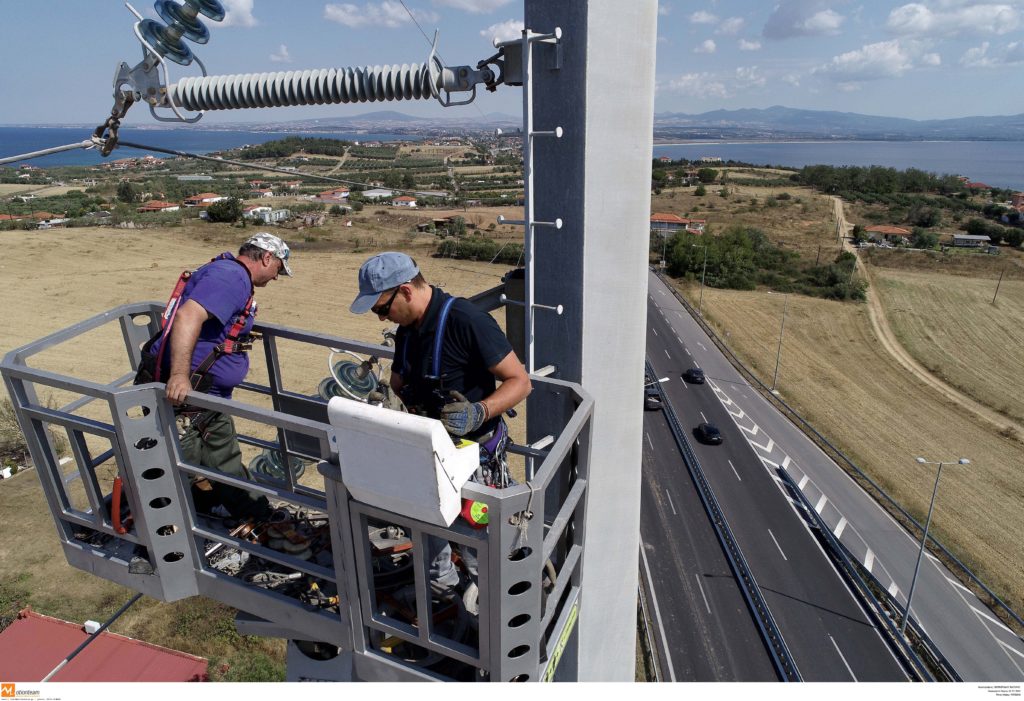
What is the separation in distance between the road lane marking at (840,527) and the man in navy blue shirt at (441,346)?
22942mm

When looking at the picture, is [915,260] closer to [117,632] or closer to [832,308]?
[832,308]

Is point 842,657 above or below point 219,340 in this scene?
below

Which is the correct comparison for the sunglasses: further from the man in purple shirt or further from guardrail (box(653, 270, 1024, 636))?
guardrail (box(653, 270, 1024, 636))

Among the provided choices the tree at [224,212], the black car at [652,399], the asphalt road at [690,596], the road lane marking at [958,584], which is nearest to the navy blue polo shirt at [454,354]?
the asphalt road at [690,596]

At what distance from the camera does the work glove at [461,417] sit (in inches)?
117

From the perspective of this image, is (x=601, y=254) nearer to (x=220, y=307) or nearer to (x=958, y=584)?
(x=220, y=307)

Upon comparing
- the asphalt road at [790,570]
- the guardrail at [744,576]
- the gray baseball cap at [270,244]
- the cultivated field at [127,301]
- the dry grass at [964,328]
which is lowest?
the dry grass at [964,328]

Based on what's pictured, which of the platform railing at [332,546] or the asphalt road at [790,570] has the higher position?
the platform railing at [332,546]

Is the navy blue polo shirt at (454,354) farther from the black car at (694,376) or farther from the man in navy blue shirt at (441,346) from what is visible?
the black car at (694,376)

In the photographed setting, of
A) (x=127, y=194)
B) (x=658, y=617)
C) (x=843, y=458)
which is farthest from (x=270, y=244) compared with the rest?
(x=127, y=194)

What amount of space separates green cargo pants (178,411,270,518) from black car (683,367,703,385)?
108 feet

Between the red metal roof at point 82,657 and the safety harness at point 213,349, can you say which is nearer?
the safety harness at point 213,349

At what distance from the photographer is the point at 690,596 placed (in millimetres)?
19062

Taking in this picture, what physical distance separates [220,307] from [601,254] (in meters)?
2.73
